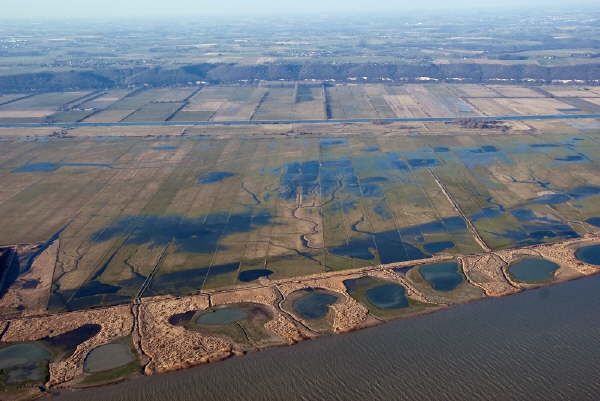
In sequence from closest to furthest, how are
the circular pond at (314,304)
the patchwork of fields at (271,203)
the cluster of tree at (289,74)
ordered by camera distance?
the circular pond at (314,304), the patchwork of fields at (271,203), the cluster of tree at (289,74)

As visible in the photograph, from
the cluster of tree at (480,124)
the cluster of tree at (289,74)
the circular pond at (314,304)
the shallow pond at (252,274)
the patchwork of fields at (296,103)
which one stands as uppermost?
the cluster of tree at (289,74)

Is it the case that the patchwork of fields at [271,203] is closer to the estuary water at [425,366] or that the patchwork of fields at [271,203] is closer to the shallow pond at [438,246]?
the shallow pond at [438,246]

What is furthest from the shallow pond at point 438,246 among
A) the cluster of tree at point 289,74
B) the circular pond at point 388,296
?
the cluster of tree at point 289,74

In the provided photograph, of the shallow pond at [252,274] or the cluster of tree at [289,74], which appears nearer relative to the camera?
the shallow pond at [252,274]

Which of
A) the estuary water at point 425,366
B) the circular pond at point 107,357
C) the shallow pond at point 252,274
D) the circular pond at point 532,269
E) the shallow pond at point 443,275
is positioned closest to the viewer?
the estuary water at point 425,366

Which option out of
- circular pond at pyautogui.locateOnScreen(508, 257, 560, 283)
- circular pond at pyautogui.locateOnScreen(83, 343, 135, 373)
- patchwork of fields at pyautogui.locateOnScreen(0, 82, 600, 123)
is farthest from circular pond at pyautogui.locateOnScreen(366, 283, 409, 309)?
patchwork of fields at pyautogui.locateOnScreen(0, 82, 600, 123)

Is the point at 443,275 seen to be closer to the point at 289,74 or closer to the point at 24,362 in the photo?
the point at 24,362

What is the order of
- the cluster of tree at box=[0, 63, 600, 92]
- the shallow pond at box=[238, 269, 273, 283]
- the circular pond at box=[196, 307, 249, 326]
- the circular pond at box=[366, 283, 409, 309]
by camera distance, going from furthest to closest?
1. the cluster of tree at box=[0, 63, 600, 92]
2. the shallow pond at box=[238, 269, 273, 283]
3. the circular pond at box=[366, 283, 409, 309]
4. the circular pond at box=[196, 307, 249, 326]

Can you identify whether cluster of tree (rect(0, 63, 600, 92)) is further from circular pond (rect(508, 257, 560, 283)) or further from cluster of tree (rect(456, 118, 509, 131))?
circular pond (rect(508, 257, 560, 283))
